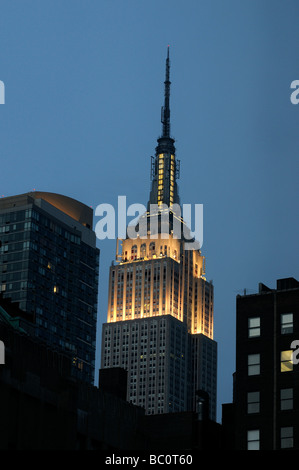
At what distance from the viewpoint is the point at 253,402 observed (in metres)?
112

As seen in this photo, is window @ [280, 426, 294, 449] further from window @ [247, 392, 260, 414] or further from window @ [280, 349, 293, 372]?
window @ [280, 349, 293, 372]

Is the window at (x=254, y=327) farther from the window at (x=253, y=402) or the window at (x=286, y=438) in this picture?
the window at (x=286, y=438)

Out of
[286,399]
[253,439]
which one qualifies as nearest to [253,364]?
[286,399]

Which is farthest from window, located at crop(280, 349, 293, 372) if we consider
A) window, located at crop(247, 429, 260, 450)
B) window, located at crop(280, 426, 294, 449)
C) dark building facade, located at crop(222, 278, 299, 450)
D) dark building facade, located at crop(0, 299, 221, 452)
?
dark building facade, located at crop(0, 299, 221, 452)

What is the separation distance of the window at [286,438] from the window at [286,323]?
980 cm

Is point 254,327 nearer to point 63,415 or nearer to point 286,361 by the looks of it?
point 286,361

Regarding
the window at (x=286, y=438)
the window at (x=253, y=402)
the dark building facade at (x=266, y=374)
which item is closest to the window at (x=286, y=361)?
the dark building facade at (x=266, y=374)

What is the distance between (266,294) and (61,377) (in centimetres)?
3347

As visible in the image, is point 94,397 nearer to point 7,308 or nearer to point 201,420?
point 201,420

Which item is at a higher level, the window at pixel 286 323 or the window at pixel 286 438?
the window at pixel 286 323

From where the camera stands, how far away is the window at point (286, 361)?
11162 cm

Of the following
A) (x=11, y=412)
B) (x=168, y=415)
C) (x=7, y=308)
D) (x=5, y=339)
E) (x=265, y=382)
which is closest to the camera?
(x=11, y=412)
